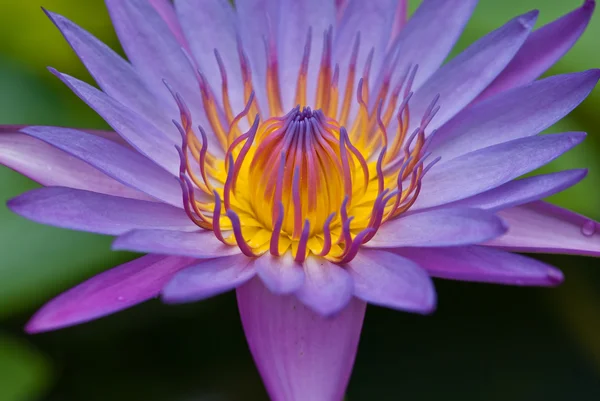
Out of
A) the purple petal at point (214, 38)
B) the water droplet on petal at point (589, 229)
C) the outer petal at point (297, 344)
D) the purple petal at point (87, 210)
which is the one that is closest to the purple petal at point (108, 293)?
the purple petal at point (87, 210)

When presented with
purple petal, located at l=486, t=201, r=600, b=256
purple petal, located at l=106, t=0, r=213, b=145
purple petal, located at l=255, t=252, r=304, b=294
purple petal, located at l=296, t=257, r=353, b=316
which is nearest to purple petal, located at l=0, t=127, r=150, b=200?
purple petal, located at l=106, t=0, r=213, b=145

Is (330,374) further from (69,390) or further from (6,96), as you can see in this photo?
(6,96)

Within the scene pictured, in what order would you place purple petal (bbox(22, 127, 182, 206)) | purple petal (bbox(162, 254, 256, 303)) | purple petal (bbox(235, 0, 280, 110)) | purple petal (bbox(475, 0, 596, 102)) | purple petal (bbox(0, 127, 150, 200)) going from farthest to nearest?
purple petal (bbox(235, 0, 280, 110)) → purple petal (bbox(475, 0, 596, 102)) → purple petal (bbox(0, 127, 150, 200)) → purple petal (bbox(22, 127, 182, 206)) → purple petal (bbox(162, 254, 256, 303))

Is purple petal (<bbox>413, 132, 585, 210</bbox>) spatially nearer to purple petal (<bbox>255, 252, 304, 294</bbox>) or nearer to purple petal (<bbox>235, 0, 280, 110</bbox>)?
purple petal (<bbox>255, 252, 304, 294</bbox>)

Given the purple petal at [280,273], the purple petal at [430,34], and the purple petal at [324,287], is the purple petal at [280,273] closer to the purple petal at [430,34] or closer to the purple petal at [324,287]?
the purple petal at [324,287]

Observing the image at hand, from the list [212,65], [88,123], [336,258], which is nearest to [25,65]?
[88,123]

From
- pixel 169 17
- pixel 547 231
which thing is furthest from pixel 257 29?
pixel 547 231

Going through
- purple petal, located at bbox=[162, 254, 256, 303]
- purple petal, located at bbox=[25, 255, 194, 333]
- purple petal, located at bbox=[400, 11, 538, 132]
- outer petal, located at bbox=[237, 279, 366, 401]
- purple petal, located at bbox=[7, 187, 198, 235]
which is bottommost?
outer petal, located at bbox=[237, 279, 366, 401]
